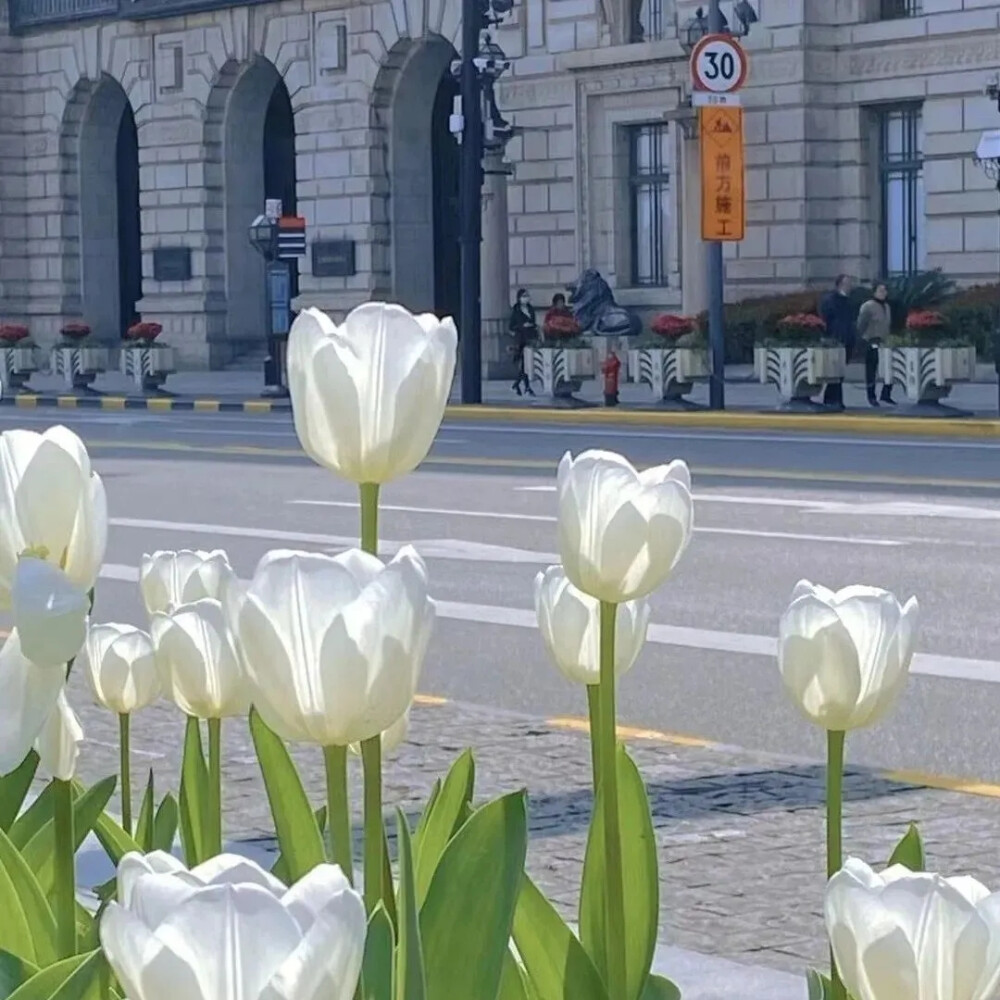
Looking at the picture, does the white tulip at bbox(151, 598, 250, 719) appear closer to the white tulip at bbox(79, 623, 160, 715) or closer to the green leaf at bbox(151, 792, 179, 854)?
the white tulip at bbox(79, 623, 160, 715)

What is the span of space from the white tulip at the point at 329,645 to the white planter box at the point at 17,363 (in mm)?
38763

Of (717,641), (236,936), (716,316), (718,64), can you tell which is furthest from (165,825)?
(716,316)

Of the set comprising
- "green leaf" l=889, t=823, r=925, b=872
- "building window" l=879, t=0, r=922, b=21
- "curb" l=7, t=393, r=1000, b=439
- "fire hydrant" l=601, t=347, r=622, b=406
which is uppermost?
"building window" l=879, t=0, r=922, b=21

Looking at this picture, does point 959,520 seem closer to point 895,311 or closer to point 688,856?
point 688,856

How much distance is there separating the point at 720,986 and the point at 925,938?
2.92m

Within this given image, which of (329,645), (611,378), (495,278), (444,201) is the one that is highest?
(444,201)

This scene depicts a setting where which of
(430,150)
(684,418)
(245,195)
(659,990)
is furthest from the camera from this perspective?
(245,195)

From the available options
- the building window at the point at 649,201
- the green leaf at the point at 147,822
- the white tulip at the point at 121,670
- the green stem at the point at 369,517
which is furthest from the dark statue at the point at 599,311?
the green stem at the point at 369,517

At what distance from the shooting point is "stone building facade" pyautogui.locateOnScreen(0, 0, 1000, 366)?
34906 millimetres

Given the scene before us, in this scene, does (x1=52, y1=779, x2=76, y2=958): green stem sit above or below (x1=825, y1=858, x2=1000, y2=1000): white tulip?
below

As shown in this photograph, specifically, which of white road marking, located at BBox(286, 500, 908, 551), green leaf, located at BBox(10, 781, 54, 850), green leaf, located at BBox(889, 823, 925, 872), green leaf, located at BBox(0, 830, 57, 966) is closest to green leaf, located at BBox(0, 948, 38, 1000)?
green leaf, located at BBox(0, 830, 57, 966)

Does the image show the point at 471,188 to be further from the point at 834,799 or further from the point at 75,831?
the point at 834,799

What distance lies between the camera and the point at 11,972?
2.12m

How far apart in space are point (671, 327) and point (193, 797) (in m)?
27.4
